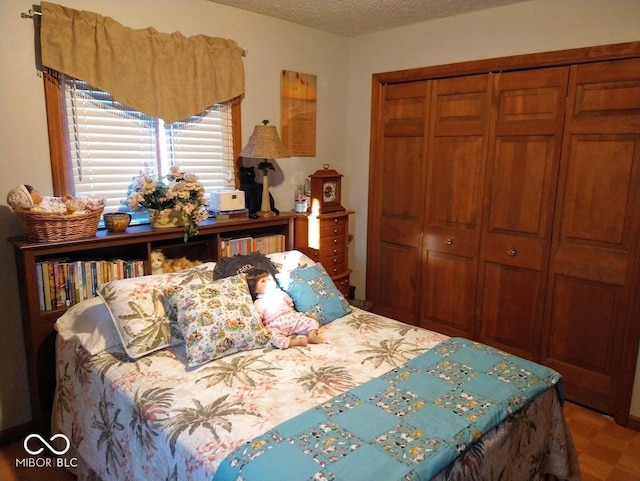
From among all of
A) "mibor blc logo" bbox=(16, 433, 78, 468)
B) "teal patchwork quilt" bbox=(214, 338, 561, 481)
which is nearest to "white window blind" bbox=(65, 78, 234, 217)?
"mibor blc logo" bbox=(16, 433, 78, 468)

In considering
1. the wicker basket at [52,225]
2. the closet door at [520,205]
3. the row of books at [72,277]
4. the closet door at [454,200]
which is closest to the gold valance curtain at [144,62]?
the wicker basket at [52,225]

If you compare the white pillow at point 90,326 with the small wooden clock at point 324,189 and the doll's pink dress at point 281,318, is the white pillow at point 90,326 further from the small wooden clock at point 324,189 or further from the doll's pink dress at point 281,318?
the small wooden clock at point 324,189

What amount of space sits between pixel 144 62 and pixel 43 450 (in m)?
2.11

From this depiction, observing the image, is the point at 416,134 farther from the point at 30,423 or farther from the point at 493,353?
the point at 30,423

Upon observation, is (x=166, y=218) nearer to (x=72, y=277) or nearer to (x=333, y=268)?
(x=72, y=277)

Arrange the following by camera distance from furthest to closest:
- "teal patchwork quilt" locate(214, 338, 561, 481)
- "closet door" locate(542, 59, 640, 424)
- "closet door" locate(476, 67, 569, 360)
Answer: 1. "closet door" locate(476, 67, 569, 360)
2. "closet door" locate(542, 59, 640, 424)
3. "teal patchwork quilt" locate(214, 338, 561, 481)

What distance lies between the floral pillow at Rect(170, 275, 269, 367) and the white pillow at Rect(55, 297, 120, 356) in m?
0.33

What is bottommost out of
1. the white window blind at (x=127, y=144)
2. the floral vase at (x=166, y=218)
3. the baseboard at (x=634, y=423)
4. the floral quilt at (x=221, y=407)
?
the baseboard at (x=634, y=423)

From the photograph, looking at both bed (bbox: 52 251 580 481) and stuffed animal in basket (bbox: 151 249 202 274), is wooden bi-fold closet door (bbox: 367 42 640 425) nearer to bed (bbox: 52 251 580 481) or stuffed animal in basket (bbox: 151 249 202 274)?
bed (bbox: 52 251 580 481)

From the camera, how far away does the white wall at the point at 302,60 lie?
7.26 ft

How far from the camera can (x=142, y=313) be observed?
6.69 ft

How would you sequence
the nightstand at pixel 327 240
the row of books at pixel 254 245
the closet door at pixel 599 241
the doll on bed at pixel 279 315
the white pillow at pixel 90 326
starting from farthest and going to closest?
the nightstand at pixel 327 240
the row of books at pixel 254 245
the closet door at pixel 599 241
the doll on bed at pixel 279 315
the white pillow at pixel 90 326

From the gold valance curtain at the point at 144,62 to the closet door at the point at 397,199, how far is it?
48.8 inches

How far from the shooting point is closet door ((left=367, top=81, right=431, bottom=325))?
343 centimetres
